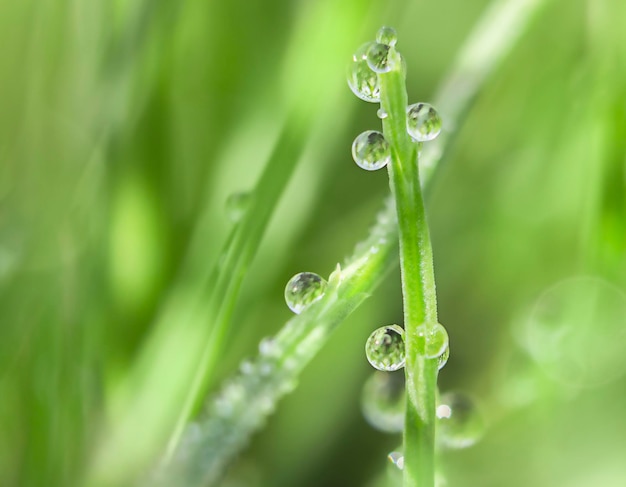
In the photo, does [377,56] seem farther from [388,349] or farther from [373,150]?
[388,349]

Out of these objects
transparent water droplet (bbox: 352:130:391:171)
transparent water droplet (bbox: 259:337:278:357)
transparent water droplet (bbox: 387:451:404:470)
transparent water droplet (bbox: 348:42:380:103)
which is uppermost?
transparent water droplet (bbox: 348:42:380:103)

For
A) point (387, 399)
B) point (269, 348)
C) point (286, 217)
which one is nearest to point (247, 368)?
point (269, 348)

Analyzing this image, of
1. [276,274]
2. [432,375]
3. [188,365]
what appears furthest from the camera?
[276,274]

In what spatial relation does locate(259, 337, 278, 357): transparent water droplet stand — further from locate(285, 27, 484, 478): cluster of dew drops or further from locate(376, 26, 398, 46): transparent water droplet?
locate(376, 26, 398, 46): transparent water droplet

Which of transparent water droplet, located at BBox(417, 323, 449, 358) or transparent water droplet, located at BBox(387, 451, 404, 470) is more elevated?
transparent water droplet, located at BBox(417, 323, 449, 358)

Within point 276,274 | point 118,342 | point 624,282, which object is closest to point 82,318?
point 118,342

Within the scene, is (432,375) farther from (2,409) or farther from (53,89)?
(53,89)

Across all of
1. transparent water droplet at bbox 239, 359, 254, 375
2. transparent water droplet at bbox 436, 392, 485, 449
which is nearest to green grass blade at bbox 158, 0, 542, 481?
transparent water droplet at bbox 239, 359, 254, 375
